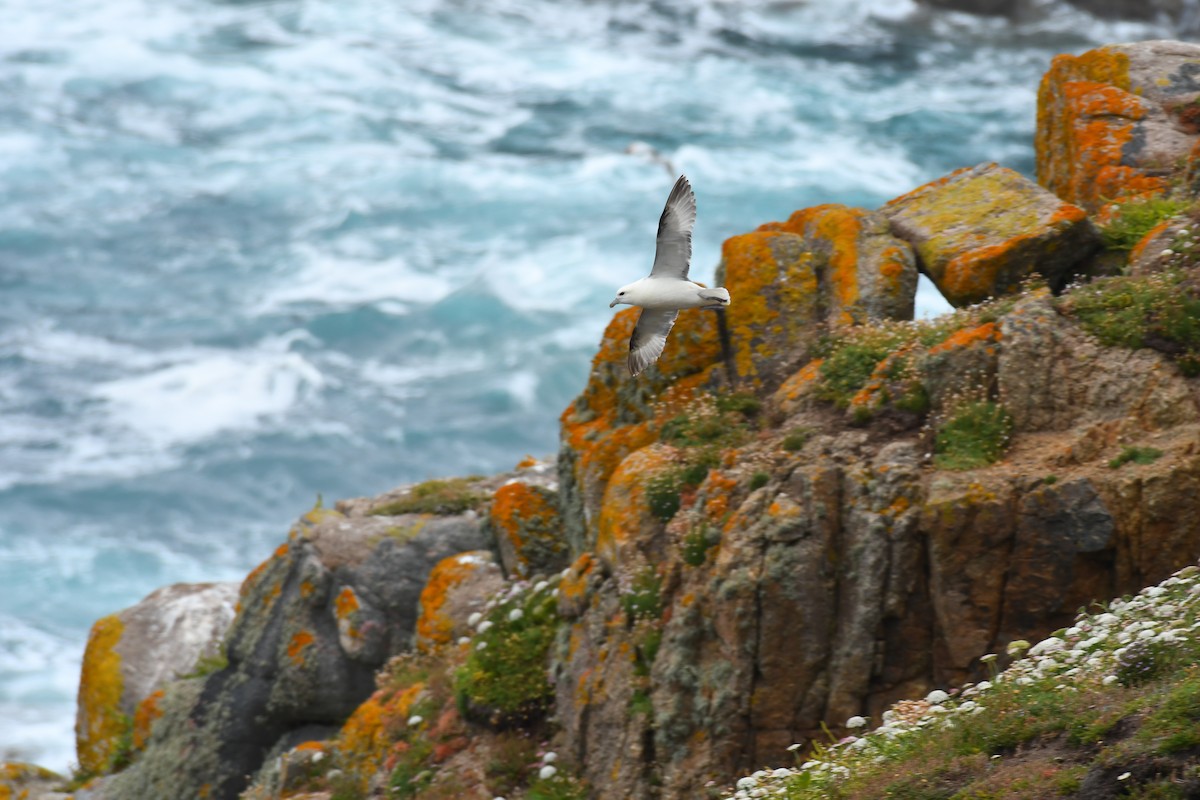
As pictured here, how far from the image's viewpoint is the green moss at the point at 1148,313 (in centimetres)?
1102

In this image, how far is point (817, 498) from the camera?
11484 mm

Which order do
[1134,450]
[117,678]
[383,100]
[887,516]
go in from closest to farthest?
[1134,450], [887,516], [117,678], [383,100]

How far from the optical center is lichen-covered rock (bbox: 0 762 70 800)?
17719 mm

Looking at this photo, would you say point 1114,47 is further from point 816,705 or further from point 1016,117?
point 1016,117

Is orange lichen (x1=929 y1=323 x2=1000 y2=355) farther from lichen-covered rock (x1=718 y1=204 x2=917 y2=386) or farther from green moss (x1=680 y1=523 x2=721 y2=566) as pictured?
green moss (x1=680 y1=523 x2=721 y2=566)

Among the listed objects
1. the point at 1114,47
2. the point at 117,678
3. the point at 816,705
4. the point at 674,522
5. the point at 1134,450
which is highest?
the point at 1114,47

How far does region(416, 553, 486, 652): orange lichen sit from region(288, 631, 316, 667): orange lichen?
132cm

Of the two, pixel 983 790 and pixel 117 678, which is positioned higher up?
pixel 983 790

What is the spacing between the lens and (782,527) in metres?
A: 11.4

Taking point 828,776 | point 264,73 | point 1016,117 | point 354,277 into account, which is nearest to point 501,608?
point 828,776

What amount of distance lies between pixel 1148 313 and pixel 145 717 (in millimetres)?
12695

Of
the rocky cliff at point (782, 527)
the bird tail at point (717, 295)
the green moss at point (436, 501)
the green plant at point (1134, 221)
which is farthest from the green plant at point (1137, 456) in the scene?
the green moss at point (436, 501)

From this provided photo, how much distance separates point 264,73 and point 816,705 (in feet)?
123

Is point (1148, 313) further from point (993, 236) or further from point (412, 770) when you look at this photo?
point (412, 770)
